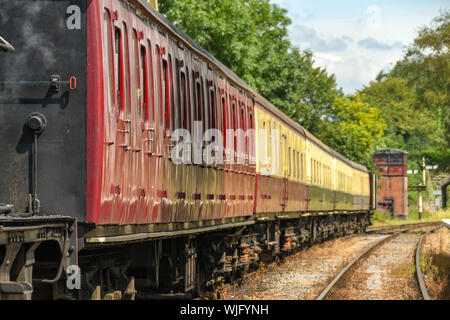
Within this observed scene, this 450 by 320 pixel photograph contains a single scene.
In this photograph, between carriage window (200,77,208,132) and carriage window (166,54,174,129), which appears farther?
carriage window (200,77,208,132)

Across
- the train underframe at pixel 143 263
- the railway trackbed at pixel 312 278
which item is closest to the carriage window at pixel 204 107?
the train underframe at pixel 143 263

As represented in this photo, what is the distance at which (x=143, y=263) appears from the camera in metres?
9.52

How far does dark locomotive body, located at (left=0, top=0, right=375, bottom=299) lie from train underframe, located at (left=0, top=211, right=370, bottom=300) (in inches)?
0.7

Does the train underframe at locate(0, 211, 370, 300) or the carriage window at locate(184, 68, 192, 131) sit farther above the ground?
the carriage window at locate(184, 68, 192, 131)

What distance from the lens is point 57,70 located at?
692 centimetres

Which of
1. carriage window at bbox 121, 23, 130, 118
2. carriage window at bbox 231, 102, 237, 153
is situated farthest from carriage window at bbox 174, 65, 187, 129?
carriage window at bbox 231, 102, 237, 153

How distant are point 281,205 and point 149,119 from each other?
10.9 meters

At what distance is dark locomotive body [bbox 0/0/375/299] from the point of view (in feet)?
22.2

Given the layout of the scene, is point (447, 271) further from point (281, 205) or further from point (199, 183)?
point (199, 183)

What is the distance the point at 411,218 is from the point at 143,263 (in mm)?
69035

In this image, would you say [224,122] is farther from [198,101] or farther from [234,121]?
[198,101]

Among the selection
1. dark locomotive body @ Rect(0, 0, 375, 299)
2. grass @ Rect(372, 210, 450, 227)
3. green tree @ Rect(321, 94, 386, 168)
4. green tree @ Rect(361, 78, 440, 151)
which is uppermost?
green tree @ Rect(361, 78, 440, 151)

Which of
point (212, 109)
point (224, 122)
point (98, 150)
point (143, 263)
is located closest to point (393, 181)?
point (224, 122)

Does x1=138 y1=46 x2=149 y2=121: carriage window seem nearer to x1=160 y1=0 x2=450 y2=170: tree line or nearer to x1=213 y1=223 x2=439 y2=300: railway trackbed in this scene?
x1=213 y1=223 x2=439 y2=300: railway trackbed
